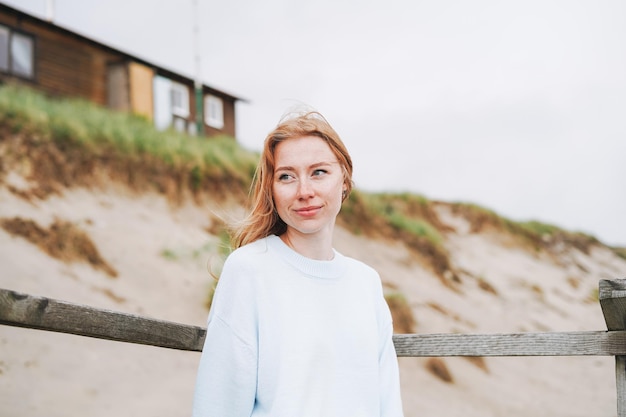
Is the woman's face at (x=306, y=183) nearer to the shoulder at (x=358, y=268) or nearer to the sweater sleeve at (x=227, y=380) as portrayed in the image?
the shoulder at (x=358, y=268)

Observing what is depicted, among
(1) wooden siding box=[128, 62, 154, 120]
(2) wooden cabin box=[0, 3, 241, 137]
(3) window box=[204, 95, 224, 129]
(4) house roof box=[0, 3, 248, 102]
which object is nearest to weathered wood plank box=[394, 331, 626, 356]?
(2) wooden cabin box=[0, 3, 241, 137]

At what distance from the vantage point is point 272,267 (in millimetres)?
1942

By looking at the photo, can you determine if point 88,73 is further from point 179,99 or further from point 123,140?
point 123,140

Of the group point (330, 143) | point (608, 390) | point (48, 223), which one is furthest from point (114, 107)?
point (330, 143)

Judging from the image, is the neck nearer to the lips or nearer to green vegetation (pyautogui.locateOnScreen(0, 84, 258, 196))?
the lips

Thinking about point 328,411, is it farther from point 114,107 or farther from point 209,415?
point 114,107

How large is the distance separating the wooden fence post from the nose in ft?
3.14

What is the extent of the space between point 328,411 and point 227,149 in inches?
554

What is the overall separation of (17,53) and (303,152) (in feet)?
54.7

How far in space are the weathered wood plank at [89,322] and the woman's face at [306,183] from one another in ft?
1.72

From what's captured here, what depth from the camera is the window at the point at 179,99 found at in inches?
811

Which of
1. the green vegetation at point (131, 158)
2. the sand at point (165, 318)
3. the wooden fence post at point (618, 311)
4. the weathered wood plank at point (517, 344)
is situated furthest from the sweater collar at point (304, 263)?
the green vegetation at point (131, 158)

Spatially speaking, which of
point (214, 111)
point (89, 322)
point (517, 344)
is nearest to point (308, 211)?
point (89, 322)

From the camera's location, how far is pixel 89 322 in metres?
1.65
